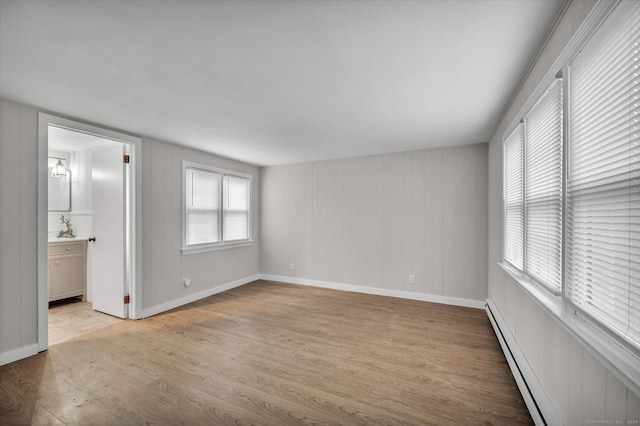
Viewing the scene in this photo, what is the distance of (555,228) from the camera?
1618mm

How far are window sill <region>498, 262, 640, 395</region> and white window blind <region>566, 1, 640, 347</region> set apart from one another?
0.06m

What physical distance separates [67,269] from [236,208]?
2710 millimetres

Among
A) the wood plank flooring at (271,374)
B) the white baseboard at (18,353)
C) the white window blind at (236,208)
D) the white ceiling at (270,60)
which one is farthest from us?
the white window blind at (236,208)

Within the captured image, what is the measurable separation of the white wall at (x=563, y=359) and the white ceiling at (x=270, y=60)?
14 centimetres

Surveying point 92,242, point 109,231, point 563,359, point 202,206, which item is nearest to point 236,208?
point 202,206

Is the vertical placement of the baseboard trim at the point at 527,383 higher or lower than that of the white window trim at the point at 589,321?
lower

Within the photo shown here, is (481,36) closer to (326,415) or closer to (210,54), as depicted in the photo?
(210,54)

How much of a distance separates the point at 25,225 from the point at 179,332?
1.83m

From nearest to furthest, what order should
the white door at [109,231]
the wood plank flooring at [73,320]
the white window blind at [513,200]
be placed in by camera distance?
the white window blind at [513,200]
the wood plank flooring at [73,320]
the white door at [109,231]

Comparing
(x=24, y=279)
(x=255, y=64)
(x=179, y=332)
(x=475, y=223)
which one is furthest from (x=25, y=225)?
(x=475, y=223)

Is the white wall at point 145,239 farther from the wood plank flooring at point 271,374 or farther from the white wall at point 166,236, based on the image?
the wood plank flooring at point 271,374

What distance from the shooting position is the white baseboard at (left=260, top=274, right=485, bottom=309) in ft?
13.6

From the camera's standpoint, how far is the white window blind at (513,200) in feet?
7.73

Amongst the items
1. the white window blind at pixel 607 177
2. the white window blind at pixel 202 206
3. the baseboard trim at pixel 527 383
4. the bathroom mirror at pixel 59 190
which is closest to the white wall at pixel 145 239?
the white window blind at pixel 202 206
